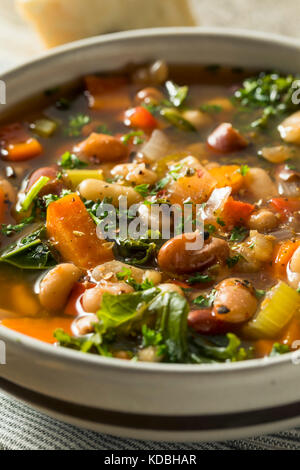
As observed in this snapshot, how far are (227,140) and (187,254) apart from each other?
88 cm

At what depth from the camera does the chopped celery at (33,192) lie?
2.81 meters

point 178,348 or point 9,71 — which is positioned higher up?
point 9,71

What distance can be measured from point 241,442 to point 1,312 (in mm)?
996

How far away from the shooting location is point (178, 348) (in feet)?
6.88

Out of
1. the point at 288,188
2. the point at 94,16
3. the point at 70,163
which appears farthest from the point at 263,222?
the point at 94,16

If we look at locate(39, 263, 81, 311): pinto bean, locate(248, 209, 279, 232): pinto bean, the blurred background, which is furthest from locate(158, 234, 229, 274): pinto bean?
the blurred background

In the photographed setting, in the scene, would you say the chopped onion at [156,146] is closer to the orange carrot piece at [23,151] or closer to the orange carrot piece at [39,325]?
the orange carrot piece at [23,151]

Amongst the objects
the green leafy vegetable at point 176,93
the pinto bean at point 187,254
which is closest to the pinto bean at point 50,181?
the pinto bean at point 187,254

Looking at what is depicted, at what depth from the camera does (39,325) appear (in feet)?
7.72

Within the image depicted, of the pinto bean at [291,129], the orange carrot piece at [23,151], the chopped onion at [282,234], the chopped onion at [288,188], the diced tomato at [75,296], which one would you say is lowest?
the diced tomato at [75,296]

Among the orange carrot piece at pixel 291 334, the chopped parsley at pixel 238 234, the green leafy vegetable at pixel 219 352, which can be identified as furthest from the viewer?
the chopped parsley at pixel 238 234

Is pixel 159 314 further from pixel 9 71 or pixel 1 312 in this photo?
pixel 9 71

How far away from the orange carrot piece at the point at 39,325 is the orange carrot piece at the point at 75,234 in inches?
11.0
